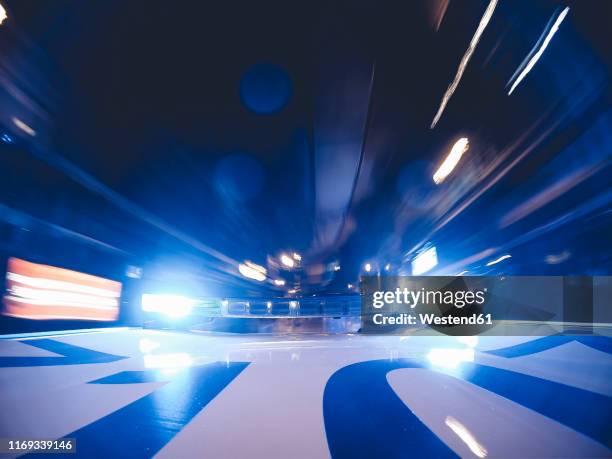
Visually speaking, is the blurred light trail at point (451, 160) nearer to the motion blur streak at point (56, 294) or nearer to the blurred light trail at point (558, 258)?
the blurred light trail at point (558, 258)

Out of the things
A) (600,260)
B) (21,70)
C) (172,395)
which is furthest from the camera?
(600,260)

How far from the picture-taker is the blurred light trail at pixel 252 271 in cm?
538

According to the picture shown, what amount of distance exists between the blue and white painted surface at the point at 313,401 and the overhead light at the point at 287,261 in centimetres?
291

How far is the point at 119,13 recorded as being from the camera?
1.22m

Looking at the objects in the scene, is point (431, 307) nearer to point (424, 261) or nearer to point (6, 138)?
point (424, 261)

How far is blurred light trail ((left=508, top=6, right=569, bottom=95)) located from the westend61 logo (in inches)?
99.6

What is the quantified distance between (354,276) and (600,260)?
11.7 feet

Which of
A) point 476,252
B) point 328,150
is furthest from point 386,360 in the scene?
point 476,252

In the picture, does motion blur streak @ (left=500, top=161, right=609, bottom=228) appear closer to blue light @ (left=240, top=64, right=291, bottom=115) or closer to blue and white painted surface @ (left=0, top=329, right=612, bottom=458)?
blue and white painted surface @ (left=0, top=329, right=612, bottom=458)

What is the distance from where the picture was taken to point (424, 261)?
3.86m

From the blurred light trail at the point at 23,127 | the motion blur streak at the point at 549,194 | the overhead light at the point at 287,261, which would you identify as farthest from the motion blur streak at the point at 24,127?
the motion blur streak at the point at 549,194

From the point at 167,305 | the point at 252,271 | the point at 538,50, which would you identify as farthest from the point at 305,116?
the point at 252,271

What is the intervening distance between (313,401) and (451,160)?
8.11ft

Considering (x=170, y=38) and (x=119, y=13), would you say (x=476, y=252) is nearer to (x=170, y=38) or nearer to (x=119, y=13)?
(x=170, y=38)
